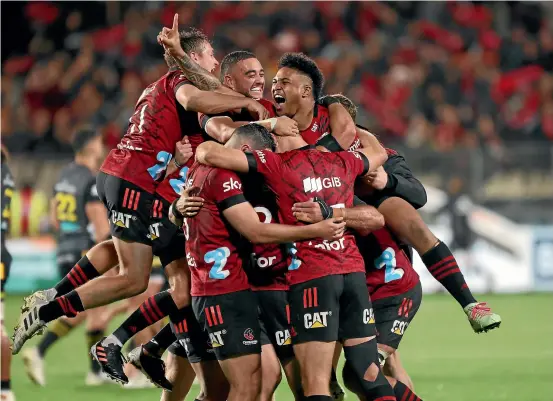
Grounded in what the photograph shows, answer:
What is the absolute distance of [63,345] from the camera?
45.1 ft

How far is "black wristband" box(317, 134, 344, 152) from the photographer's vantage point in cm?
700

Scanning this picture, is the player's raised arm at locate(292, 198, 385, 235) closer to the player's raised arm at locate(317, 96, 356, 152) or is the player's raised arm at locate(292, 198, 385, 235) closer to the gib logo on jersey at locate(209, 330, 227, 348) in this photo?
the player's raised arm at locate(317, 96, 356, 152)

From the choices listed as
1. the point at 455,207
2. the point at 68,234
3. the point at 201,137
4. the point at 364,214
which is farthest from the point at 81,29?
the point at 364,214

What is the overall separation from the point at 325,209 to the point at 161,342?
1966mm

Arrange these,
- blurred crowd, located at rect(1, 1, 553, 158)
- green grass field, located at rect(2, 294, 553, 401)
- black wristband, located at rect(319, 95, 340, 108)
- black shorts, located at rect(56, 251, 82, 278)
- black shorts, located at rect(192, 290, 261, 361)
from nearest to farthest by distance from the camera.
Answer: black shorts, located at rect(192, 290, 261, 361), black wristband, located at rect(319, 95, 340, 108), green grass field, located at rect(2, 294, 553, 401), black shorts, located at rect(56, 251, 82, 278), blurred crowd, located at rect(1, 1, 553, 158)

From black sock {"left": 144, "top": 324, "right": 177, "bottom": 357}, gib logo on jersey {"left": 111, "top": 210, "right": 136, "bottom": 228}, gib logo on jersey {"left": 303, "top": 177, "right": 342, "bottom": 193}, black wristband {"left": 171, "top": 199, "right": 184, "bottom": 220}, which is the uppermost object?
gib logo on jersey {"left": 303, "top": 177, "right": 342, "bottom": 193}

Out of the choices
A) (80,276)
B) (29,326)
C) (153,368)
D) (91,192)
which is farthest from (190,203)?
(91,192)

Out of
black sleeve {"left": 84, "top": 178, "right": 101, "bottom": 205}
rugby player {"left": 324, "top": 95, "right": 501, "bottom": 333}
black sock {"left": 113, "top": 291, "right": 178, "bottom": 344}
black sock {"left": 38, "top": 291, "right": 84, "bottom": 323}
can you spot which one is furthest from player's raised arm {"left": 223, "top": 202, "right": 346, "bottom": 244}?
black sleeve {"left": 84, "top": 178, "right": 101, "bottom": 205}

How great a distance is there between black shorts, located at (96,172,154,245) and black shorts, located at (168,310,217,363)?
822 millimetres

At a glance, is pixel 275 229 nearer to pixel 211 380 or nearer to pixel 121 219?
pixel 211 380

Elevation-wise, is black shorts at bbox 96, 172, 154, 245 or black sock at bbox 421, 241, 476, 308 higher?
black shorts at bbox 96, 172, 154, 245

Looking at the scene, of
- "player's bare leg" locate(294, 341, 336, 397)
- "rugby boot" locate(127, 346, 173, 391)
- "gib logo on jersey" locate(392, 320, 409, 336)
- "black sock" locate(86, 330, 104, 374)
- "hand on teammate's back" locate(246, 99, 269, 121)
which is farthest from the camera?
"black sock" locate(86, 330, 104, 374)

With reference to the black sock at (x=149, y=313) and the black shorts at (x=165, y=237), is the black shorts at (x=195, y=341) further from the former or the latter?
the black shorts at (x=165, y=237)

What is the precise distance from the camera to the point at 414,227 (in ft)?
24.0
